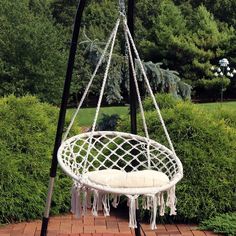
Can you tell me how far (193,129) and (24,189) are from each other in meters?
1.28

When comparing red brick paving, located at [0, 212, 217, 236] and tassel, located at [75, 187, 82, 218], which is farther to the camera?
red brick paving, located at [0, 212, 217, 236]

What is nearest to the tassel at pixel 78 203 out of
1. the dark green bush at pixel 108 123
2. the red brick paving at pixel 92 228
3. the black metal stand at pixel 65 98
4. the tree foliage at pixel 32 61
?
the black metal stand at pixel 65 98

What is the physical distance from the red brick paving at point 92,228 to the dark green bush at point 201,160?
0.49ft

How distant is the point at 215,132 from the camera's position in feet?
14.6

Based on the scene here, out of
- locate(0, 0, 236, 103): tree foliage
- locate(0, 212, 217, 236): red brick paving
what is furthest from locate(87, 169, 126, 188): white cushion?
locate(0, 0, 236, 103): tree foliage

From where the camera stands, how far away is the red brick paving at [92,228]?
13.3 feet

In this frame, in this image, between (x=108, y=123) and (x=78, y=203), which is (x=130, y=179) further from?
(x=108, y=123)

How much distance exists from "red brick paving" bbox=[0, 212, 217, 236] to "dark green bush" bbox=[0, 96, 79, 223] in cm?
12

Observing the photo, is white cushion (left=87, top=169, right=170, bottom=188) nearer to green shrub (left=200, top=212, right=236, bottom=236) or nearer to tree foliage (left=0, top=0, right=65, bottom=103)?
green shrub (left=200, top=212, right=236, bottom=236)

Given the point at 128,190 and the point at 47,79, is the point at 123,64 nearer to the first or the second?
the point at 128,190

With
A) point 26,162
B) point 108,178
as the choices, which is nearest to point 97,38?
point 26,162

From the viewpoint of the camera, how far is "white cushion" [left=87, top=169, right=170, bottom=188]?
292cm

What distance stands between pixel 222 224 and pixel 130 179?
1360mm

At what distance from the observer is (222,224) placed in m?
4.09
